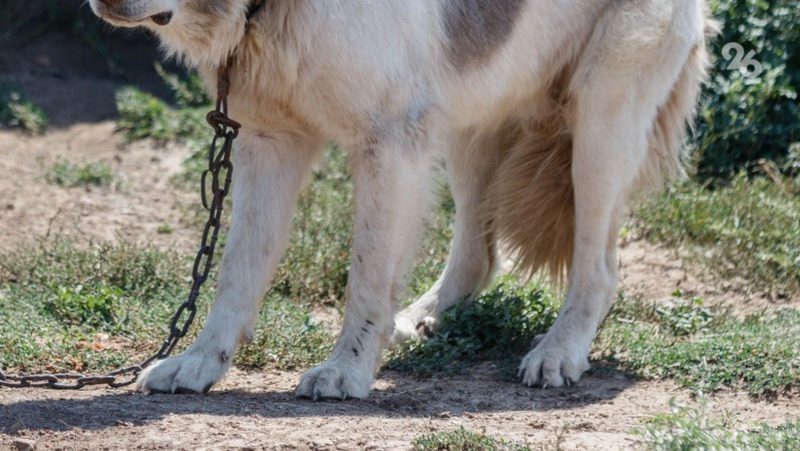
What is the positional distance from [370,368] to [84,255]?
208 cm

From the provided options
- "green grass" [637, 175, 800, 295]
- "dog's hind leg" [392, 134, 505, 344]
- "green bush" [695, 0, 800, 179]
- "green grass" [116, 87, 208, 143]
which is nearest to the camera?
"dog's hind leg" [392, 134, 505, 344]

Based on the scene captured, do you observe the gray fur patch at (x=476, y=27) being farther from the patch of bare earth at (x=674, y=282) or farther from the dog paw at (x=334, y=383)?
the patch of bare earth at (x=674, y=282)

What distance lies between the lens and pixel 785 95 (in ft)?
24.8

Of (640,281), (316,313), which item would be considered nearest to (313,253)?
(316,313)

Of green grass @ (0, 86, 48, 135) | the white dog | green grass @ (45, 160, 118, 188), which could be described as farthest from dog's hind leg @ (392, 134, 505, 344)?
green grass @ (0, 86, 48, 135)

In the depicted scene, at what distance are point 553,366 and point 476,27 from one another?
132cm

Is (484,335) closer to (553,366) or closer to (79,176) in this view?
(553,366)

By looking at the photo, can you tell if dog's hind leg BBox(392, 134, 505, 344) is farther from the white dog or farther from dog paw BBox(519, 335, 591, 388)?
dog paw BBox(519, 335, 591, 388)

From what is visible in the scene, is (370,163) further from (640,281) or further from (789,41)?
(789,41)

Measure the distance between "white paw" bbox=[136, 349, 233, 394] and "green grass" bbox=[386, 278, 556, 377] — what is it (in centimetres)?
88

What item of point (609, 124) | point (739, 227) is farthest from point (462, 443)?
point (739, 227)

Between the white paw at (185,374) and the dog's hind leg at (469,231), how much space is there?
55.0 inches

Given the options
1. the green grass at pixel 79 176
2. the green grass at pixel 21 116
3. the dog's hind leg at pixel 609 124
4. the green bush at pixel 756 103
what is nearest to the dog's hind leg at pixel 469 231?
the dog's hind leg at pixel 609 124

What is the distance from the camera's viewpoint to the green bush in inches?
295
